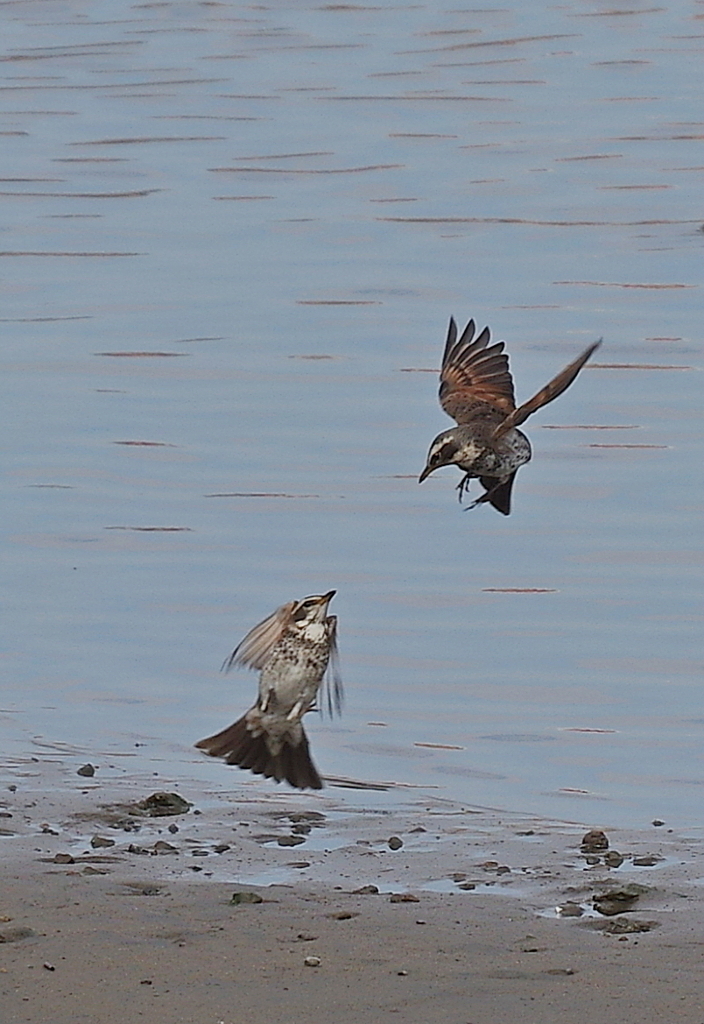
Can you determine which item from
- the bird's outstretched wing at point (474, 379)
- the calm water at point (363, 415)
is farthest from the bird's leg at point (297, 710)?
the calm water at point (363, 415)

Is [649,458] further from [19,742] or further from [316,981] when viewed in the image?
[316,981]

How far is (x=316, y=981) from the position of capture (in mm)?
5691

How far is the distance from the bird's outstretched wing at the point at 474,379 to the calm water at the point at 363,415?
1.26 meters

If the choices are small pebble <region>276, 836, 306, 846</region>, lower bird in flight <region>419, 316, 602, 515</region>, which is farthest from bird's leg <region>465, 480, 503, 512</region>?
small pebble <region>276, 836, 306, 846</region>

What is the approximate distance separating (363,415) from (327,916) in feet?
21.3

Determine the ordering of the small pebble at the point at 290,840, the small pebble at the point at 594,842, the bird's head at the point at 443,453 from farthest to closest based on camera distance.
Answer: the small pebble at the point at 290,840 → the small pebble at the point at 594,842 → the bird's head at the point at 443,453

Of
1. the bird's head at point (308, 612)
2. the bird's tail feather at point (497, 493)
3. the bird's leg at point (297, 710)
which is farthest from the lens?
the bird's tail feather at point (497, 493)

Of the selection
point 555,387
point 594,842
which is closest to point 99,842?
point 594,842

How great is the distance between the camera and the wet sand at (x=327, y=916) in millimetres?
5566

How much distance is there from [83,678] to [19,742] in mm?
820

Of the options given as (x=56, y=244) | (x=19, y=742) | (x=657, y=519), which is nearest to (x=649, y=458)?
(x=657, y=519)

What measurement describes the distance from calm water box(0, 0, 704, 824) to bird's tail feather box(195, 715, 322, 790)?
175 centimetres

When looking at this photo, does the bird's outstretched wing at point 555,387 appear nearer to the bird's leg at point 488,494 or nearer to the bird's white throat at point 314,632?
the bird's leg at point 488,494

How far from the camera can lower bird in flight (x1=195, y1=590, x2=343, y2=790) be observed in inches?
234
